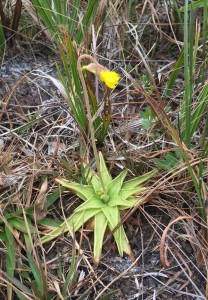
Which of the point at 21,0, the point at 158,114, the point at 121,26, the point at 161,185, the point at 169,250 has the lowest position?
the point at 169,250

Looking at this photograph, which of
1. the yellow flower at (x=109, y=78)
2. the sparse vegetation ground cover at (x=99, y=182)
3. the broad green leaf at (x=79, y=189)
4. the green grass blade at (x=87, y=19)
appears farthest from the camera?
the green grass blade at (x=87, y=19)

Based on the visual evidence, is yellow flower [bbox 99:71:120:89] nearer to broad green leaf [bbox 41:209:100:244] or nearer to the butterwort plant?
the butterwort plant

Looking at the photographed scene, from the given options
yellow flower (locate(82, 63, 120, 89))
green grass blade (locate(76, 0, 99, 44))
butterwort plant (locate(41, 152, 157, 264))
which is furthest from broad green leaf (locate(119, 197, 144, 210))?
green grass blade (locate(76, 0, 99, 44))

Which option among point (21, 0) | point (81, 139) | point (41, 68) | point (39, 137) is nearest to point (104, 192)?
point (81, 139)

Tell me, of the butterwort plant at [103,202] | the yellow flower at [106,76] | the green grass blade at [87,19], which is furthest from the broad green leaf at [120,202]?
the green grass blade at [87,19]

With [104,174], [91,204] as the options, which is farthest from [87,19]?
[91,204]

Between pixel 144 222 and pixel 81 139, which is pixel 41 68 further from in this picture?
pixel 144 222

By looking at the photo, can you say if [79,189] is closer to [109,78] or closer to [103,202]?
[103,202]

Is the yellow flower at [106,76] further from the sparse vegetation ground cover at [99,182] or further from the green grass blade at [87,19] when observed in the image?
the green grass blade at [87,19]
